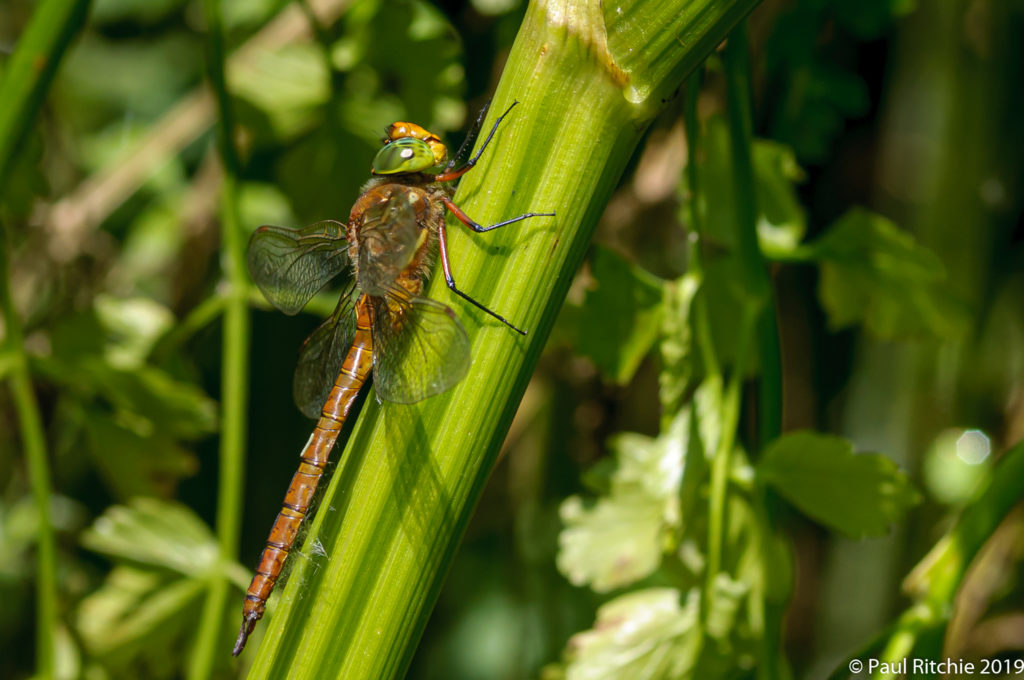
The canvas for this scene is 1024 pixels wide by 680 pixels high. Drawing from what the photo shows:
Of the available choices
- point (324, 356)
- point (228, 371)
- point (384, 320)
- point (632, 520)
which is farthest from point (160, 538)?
point (632, 520)

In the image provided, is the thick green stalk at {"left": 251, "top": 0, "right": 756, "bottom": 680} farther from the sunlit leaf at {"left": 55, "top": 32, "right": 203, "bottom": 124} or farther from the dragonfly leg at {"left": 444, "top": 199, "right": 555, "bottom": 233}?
the sunlit leaf at {"left": 55, "top": 32, "right": 203, "bottom": 124}

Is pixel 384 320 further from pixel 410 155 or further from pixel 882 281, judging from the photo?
pixel 882 281

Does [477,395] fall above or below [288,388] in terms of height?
below

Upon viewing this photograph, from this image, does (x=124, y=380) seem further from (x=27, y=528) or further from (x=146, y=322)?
(x=27, y=528)

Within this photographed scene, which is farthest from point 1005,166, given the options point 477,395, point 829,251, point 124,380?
point 124,380

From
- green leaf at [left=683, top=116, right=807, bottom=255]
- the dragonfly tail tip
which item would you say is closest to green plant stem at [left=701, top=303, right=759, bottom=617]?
green leaf at [left=683, top=116, right=807, bottom=255]

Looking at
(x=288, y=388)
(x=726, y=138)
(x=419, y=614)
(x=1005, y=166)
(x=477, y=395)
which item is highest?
(x=1005, y=166)
